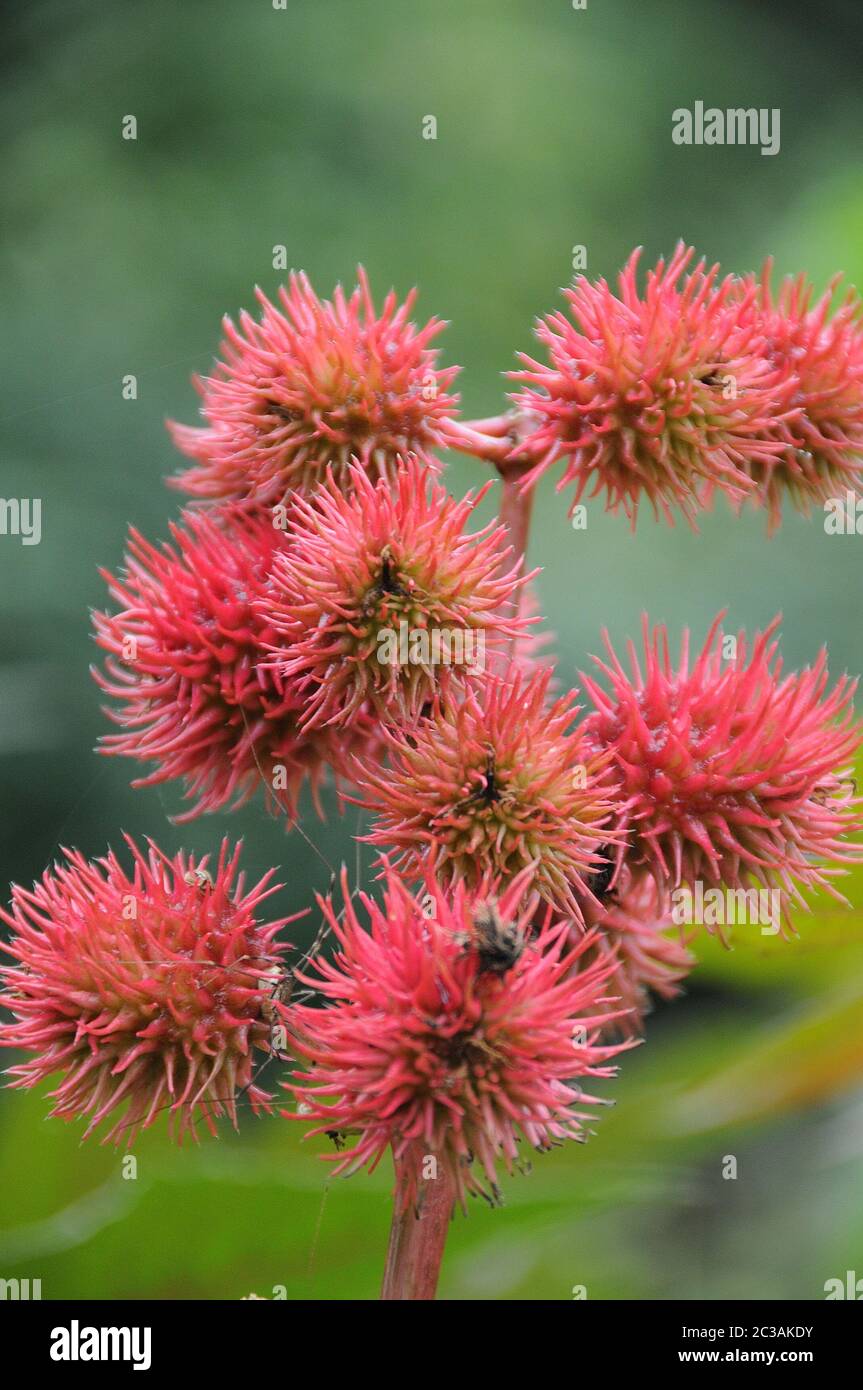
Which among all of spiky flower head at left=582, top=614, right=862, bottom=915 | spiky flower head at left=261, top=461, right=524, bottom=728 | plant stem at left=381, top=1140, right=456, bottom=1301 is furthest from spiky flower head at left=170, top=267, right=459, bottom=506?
plant stem at left=381, top=1140, right=456, bottom=1301

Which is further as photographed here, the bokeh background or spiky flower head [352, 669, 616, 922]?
the bokeh background

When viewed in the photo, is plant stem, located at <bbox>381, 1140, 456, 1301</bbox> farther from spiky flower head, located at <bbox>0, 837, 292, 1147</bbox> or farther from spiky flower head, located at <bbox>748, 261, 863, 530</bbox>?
spiky flower head, located at <bbox>748, 261, 863, 530</bbox>

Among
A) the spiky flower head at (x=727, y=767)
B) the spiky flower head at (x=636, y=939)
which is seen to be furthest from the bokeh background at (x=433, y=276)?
the spiky flower head at (x=727, y=767)

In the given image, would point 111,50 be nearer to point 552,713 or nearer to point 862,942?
point 552,713

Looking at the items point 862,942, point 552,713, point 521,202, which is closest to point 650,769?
point 552,713

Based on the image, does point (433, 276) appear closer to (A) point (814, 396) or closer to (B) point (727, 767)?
(A) point (814, 396)

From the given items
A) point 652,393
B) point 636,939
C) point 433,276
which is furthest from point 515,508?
point 433,276
